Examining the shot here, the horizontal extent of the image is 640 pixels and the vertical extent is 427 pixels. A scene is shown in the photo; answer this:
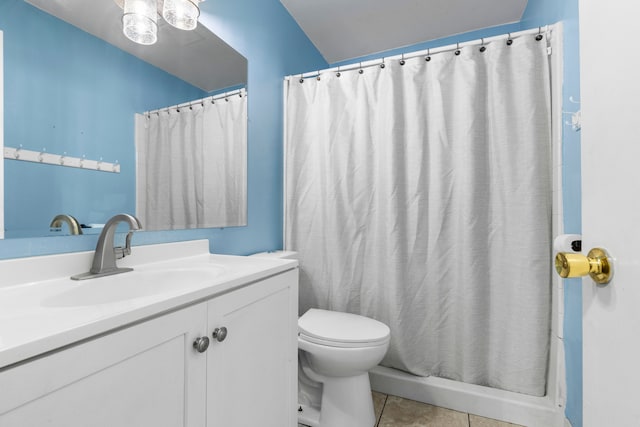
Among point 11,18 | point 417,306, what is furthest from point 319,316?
point 11,18

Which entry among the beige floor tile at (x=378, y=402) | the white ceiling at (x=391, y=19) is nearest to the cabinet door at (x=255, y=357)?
the beige floor tile at (x=378, y=402)

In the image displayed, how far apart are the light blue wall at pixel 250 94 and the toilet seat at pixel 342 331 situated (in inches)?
20.6

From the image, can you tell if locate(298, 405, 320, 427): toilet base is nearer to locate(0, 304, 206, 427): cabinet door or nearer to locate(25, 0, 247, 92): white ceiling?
locate(0, 304, 206, 427): cabinet door

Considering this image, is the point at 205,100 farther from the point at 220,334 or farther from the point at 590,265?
the point at 590,265

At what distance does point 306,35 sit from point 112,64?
1.65m

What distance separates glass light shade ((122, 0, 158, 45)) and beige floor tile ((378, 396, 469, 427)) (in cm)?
196

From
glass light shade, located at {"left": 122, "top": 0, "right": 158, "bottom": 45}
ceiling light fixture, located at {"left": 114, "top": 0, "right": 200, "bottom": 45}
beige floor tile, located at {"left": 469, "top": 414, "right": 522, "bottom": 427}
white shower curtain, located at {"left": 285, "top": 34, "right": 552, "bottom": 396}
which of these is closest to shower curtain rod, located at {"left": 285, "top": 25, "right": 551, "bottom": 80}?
white shower curtain, located at {"left": 285, "top": 34, "right": 552, "bottom": 396}

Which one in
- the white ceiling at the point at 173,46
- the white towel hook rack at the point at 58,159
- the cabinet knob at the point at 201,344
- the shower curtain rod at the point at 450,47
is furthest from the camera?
the shower curtain rod at the point at 450,47

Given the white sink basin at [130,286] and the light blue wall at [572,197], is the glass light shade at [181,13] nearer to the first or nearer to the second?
the white sink basin at [130,286]

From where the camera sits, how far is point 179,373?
0.64m

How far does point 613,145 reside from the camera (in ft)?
1.30

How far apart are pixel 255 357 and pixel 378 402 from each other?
1081 millimetres

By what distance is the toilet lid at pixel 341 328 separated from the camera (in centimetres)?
135

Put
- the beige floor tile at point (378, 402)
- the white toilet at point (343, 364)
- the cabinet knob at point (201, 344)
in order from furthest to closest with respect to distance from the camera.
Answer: the beige floor tile at point (378, 402) → the white toilet at point (343, 364) → the cabinet knob at point (201, 344)
